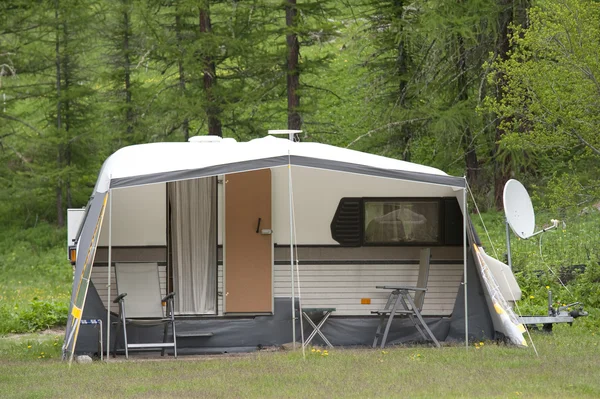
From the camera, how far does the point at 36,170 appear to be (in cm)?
2191

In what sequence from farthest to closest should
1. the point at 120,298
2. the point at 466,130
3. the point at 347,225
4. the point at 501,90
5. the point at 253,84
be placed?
the point at 253,84
the point at 466,130
the point at 501,90
the point at 347,225
the point at 120,298

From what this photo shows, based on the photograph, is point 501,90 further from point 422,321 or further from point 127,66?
point 127,66

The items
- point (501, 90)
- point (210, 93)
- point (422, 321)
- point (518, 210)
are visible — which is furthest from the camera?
point (210, 93)

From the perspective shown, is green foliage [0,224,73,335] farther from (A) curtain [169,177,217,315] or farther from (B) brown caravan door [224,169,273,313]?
(B) brown caravan door [224,169,273,313]

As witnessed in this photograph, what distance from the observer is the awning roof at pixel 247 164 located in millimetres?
8062

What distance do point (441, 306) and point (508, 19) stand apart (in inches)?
356

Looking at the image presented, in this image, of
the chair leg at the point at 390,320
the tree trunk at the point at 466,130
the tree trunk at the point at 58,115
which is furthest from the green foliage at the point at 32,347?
the tree trunk at the point at 58,115

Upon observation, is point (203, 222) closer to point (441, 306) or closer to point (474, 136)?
point (441, 306)

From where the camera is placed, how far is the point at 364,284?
32.3ft

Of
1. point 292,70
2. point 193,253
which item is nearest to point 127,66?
point 292,70

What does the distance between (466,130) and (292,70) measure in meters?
4.02

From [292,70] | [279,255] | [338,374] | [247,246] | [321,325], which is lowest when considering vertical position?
[338,374]

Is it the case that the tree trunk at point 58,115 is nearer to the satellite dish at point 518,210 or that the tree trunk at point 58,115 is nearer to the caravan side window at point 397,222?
the caravan side window at point 397,222

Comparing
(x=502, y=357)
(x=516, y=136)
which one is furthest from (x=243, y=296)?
(x=516, y=136)
